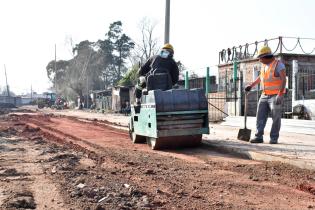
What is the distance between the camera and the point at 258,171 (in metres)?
7.41

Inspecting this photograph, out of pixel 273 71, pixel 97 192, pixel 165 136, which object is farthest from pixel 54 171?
pixel 273 71

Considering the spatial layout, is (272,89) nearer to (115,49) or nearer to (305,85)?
(305,85)

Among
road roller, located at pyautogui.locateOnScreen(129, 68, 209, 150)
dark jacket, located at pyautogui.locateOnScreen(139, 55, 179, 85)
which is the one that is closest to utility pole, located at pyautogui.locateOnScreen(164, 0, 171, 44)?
dark jacket, located at pyautogui.locateOnScreen(139, 55, 179, 85)

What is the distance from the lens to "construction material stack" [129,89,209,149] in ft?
33.1

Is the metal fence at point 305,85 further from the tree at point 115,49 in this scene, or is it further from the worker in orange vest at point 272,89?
the tree at point 115,49

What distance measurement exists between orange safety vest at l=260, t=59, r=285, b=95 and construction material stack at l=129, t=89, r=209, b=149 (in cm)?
139

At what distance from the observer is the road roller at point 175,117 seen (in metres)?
10.1

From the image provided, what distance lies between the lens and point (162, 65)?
37.0ft

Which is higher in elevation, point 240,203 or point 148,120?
point 148,120

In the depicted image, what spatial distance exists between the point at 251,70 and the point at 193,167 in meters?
21.1

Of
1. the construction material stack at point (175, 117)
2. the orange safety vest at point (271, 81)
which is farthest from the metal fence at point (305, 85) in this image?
the construction material stack at point (175, 117)

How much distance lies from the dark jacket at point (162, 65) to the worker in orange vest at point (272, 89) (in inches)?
85.7

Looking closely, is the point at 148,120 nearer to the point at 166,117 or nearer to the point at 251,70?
the point at 166,117

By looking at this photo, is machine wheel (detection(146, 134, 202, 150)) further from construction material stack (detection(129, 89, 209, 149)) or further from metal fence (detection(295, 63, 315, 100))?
metal fence (detection(295, 63, 315, 100))
